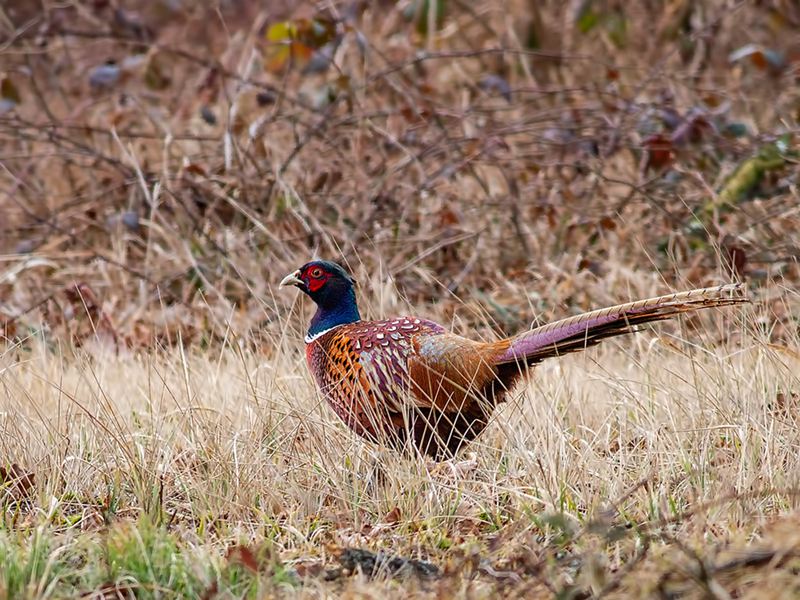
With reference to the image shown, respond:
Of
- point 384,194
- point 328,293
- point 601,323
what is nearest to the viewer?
point 601,323

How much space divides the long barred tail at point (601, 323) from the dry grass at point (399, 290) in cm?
21

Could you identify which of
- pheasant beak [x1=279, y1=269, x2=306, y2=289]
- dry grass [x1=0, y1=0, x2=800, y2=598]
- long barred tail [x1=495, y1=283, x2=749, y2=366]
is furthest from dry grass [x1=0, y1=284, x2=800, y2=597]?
pheasant beak [x1=279, y1=269, x2=306, y2=289]

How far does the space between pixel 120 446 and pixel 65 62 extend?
19.8ft

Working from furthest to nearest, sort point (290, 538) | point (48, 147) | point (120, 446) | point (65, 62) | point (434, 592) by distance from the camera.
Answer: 1. point (65, 62)
2. point (48, 147)
3. point (120, 446)
4. point (290, 538)
5. point (434, 592)

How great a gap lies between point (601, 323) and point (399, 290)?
2947 millimetres

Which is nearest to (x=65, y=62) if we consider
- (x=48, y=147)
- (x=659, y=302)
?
(x=48, y=147)

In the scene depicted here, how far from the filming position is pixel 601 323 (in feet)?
11.0

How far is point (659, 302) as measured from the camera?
326cm

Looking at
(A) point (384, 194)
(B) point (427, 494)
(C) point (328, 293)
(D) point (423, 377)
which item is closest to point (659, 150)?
(A) point (384, 194)

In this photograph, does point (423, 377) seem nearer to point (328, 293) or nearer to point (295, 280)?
point (328, 293)

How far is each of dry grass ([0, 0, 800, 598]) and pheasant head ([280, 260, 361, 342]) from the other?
269 millimetres

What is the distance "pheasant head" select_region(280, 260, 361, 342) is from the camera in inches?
160

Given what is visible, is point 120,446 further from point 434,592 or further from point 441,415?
point 434,592

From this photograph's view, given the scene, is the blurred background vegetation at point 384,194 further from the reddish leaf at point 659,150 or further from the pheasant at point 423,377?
the pheasant at point 423,377
